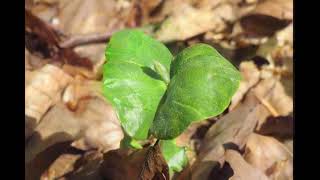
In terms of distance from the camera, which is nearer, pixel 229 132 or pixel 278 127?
pixel 229 132

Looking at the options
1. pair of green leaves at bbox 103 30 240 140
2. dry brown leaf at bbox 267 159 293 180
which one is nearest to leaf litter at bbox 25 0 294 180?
dry brown leaf at bbox 267 159 293 180

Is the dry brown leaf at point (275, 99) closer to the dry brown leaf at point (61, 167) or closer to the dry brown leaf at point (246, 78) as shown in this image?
the dry brown leaf at point (246, 78)

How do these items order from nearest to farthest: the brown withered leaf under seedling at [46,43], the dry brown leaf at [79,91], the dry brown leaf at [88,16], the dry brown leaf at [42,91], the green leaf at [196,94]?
the green leaf at [196,94], the dry brown leaf at [42,91], the dry brown leaf at [79,91], the brown withered leaf under seedling at [46,43], the dry brown leaf at [88,16]

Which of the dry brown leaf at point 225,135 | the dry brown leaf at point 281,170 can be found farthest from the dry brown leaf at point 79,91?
the dry brown leaf at point 281,170

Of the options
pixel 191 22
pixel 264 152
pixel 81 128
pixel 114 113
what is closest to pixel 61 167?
pixel 81 128

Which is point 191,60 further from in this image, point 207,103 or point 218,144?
point 218,144

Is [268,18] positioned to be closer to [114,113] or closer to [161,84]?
[114,113]
